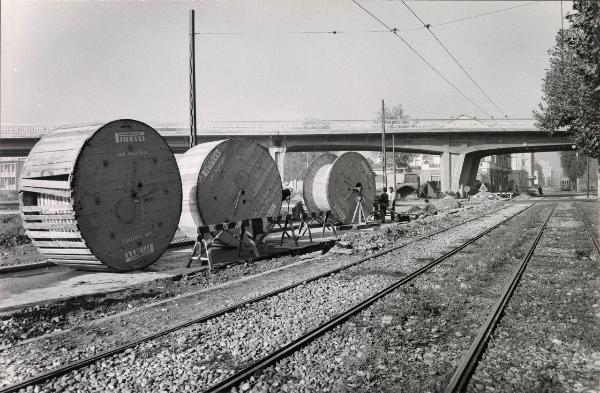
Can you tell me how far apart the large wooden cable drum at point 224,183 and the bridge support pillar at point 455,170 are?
37.6 metres

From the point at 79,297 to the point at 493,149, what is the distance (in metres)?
→ 45.3

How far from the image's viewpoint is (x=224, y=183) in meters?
10.5

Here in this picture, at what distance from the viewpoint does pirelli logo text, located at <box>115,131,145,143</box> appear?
825 cm

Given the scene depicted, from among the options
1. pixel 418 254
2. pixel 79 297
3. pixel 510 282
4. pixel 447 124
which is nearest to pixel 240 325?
pixel 79 297

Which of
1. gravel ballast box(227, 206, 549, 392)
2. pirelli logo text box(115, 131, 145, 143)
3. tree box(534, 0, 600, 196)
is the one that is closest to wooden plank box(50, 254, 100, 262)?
pirelli logo text box(115, 131, 145, 143)

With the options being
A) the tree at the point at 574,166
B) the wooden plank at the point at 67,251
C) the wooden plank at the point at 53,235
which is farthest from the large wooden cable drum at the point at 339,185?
the tree at the point at 574,166

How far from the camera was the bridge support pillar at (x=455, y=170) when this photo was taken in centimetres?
4550

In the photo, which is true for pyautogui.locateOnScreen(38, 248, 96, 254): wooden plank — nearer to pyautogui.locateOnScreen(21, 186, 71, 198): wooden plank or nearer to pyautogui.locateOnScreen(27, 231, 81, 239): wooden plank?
pyautogui.locateOnScreen(27, 231, 81, 239): wooden plank

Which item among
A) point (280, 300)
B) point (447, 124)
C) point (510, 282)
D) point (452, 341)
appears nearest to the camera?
point (452, 341)

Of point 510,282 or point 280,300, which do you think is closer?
point 280,300

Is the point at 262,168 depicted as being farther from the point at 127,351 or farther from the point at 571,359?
the point at 571,359

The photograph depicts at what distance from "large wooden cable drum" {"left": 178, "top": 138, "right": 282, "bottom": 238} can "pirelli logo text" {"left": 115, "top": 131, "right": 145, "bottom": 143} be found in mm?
1533

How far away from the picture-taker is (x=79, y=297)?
7051 mm

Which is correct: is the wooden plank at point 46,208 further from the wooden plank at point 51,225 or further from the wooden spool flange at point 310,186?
the wooden spool flange at point 310,186
